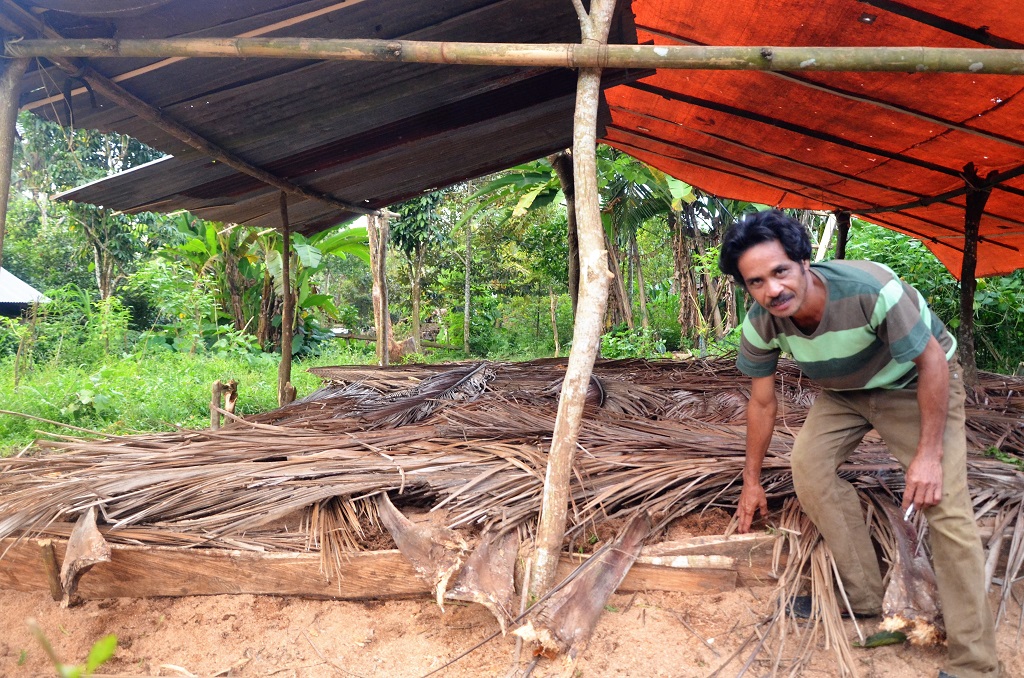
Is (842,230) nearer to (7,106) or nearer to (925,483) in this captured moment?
(925,483)

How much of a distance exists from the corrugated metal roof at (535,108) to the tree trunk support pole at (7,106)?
5.9 inches

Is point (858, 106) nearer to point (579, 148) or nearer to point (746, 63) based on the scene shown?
point (746, 63)

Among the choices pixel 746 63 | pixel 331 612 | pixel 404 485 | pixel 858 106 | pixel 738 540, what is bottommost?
pixel 331 612

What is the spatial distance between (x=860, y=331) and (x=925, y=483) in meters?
0.45

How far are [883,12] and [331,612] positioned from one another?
300 centimetres

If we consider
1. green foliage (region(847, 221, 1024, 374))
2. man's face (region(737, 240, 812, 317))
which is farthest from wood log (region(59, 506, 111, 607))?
green foliage (region(847, 221, 1024, 374))

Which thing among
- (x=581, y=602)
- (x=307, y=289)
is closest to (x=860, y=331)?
(x=581, y=602)

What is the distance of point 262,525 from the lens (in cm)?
241

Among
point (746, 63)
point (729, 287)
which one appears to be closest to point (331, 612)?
point (746, 63)

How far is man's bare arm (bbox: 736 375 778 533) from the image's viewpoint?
2182 millimetres

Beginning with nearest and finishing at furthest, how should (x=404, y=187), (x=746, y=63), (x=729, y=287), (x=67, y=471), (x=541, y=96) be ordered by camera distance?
1. (x=746, y=63)
2. (x=67, y=471)
3. (x=541, y=96)
4. (x=404, y=187)
5. (x=729, y=287)

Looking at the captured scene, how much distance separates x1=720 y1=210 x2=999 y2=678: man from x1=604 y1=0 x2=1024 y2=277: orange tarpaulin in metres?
1.26

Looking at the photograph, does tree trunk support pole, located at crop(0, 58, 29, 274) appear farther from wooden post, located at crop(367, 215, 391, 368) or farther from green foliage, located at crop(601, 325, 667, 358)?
green foliage, located at crop(601, 325, 667, 358)

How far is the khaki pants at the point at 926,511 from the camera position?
184 centimetres
